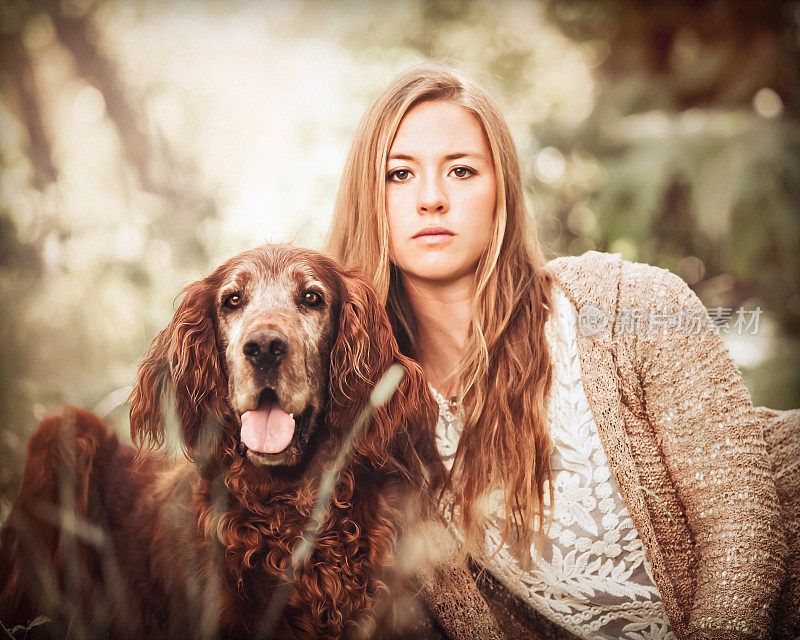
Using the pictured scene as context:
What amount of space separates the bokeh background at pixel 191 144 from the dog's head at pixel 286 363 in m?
0.29

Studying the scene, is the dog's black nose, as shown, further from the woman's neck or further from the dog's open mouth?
→ the woman's neck

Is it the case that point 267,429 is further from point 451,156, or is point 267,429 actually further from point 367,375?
point 451,156

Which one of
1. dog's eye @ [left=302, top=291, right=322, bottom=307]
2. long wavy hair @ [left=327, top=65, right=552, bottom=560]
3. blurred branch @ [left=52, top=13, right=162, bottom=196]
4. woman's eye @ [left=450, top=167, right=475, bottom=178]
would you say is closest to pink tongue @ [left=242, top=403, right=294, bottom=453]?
dog's eye @ [left=302, top=291, right=322, bottom=307]

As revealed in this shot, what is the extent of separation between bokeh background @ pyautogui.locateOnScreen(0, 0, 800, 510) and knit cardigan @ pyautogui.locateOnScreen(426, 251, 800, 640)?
0.47m

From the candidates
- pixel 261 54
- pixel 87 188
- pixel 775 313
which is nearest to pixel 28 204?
pixel 87 188

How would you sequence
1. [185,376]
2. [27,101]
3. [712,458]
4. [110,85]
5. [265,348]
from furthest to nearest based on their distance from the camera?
1. [110,85]
2. [27,101]
3. [712,458]
4. [185,376]
5. [265,348]

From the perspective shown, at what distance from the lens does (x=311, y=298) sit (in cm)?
123

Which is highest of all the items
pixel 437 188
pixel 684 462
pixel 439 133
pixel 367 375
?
pixel 439 133

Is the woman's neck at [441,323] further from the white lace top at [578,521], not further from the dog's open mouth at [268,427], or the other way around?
the dog's open mouth at [268,427]

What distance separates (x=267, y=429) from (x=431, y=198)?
64 centimetres

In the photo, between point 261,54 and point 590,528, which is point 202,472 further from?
point 261,54

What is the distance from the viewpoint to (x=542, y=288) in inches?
62.7

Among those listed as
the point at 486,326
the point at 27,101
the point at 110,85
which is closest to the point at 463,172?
the point at 486,326

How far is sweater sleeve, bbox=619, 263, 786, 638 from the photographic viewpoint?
56.9 inches
